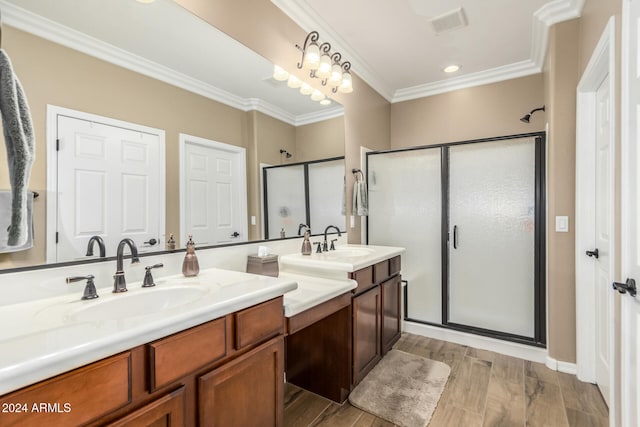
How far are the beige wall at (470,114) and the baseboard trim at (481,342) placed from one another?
1.96m

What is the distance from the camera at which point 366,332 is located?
6.76 ft

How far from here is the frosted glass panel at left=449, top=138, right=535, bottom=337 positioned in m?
2.53

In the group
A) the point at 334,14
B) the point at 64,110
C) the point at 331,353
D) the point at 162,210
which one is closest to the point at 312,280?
the point at 331,353

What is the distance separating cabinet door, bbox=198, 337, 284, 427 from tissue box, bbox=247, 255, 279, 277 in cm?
51

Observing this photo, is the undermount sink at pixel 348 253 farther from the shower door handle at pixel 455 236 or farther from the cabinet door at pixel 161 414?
the cabinet door at pixel 161 414

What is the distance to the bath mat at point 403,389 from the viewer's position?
1778 millimetres

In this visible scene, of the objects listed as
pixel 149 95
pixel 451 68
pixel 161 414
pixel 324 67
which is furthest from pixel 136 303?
pixel 451 68

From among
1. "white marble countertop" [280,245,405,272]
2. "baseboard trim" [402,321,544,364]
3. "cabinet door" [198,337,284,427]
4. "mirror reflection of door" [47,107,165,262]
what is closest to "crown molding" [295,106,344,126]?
"white marble countertop" [280,245,405,272]

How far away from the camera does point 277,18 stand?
80.8 inches

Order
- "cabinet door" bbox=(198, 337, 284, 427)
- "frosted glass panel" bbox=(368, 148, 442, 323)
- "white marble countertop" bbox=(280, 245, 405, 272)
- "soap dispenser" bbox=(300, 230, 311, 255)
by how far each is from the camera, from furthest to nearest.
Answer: "frosted glass panel" bbox=(368, 148, 442, 323)
"soap dispenser" bbox=(300, 230, 311, 255)
"white marble countertop" bbox=(280, 245, 405, 272)
"cabinet door" bbox=(198, 337, 284, 427)

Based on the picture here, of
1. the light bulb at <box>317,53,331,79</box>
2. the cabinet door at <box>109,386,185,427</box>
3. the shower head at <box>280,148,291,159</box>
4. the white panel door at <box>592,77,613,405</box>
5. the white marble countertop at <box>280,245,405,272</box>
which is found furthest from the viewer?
the light bulb at <box>317,53,331,79</box>

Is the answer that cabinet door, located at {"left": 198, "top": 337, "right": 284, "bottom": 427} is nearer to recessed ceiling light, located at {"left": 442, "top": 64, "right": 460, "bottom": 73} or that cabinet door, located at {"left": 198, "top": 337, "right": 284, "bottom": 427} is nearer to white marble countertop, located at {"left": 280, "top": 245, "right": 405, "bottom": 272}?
white marble countertop, located at {"left": 280, "top": 245, "right": 405, "bottom": 272}

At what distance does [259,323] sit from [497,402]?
1.67 m

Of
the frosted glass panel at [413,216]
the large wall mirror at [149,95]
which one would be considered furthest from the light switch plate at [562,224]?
the large wall mirror at [149,95]
